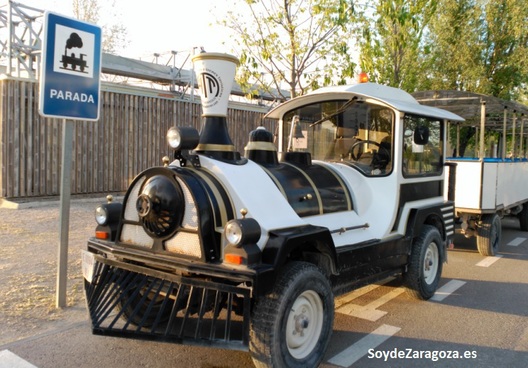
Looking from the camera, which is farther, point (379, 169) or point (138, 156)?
point (138, 156)

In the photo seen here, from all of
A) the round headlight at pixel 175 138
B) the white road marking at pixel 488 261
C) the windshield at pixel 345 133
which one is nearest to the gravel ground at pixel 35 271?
the round headlight at pixel 175 138

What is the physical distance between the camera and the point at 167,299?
318 centimetres

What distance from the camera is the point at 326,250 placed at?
368cm

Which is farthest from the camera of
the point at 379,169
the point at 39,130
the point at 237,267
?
the point at 39,130

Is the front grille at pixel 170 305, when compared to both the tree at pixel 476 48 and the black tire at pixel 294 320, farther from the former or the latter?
the tree at pixel 476 48

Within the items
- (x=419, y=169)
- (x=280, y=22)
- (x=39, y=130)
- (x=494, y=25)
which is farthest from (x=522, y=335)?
(x=494, y=25)

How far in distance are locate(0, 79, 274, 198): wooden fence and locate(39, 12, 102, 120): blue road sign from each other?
4.57 metres

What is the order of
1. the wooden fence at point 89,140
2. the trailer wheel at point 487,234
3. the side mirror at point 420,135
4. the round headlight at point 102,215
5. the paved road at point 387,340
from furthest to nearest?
1. the wooden fence at point 89,140
2. the trailer wheel at point 487,234
3. the side mirror at point 420,135
4. the round headlight at point 102,215
5. the paved road at point 387,340

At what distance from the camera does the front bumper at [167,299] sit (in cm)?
300

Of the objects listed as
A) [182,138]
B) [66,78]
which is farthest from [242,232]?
[66,78]

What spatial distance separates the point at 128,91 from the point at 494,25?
40.3 feet

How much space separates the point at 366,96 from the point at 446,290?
263 cm

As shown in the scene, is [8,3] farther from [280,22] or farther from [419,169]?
[419,169]

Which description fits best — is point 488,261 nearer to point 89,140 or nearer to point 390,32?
point 390,32
